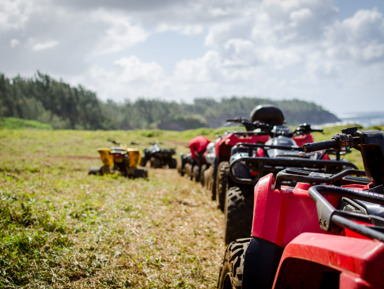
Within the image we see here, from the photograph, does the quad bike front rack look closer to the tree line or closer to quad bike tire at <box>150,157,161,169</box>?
quad bike tire at <box>150,157,161,169</box>

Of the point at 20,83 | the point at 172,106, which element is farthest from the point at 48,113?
the point at 172,106

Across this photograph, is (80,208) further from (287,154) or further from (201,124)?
(201,124)

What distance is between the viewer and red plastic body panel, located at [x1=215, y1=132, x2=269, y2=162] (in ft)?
21.2

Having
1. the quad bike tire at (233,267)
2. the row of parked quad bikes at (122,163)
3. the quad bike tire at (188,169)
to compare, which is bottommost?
the quad bike tire at (188,169)

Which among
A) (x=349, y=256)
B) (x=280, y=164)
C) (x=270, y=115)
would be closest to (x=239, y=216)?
(x=280, y=164)

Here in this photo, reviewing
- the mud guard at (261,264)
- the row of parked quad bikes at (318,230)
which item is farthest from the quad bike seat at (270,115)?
the mud guard at (261,264)

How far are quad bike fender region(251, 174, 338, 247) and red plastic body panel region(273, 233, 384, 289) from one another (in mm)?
443

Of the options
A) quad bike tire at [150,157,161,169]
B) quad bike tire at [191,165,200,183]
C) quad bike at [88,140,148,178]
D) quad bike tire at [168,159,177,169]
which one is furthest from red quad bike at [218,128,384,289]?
quad bike tire at [168,159,177,169]

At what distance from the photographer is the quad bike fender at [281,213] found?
5.94 feet

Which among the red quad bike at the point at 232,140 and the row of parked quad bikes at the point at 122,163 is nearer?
the red quad bike at the point at 232,140

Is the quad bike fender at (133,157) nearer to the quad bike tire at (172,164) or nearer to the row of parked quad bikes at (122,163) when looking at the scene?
the row of parked quad bikes at (122,163)

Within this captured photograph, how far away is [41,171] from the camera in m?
8.79

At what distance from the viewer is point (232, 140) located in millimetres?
6629

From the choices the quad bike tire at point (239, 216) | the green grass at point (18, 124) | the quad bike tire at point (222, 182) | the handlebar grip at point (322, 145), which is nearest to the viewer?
the handlebar grip at point (322, 145)
